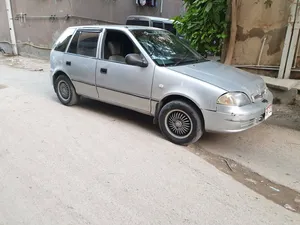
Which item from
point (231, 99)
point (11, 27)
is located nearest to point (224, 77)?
point (231, 99)

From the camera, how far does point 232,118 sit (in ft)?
11.0

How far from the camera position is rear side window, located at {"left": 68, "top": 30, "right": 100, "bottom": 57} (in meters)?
4.80

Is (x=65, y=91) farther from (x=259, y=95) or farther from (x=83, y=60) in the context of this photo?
(x=259, y=95)

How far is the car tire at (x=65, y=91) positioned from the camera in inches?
211

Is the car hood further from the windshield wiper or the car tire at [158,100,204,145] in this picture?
the car tire at [158,100,204,145]

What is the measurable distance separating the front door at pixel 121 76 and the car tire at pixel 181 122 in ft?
1.28

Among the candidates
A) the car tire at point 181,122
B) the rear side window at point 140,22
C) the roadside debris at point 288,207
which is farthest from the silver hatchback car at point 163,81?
the rear side window at point 140,22

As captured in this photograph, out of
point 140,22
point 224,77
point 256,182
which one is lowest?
point 256,182

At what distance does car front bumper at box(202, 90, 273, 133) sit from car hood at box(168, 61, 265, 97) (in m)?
0.25

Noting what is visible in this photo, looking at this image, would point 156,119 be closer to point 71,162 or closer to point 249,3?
point 71,162

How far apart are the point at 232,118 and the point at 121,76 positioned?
6.30 ft

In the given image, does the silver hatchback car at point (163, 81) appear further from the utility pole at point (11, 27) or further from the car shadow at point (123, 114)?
the utility pole at point (11, 27)

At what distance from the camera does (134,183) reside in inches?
115

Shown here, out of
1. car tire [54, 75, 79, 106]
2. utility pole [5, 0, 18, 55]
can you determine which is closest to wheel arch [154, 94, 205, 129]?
car tire [54, 75, 79, 106]
